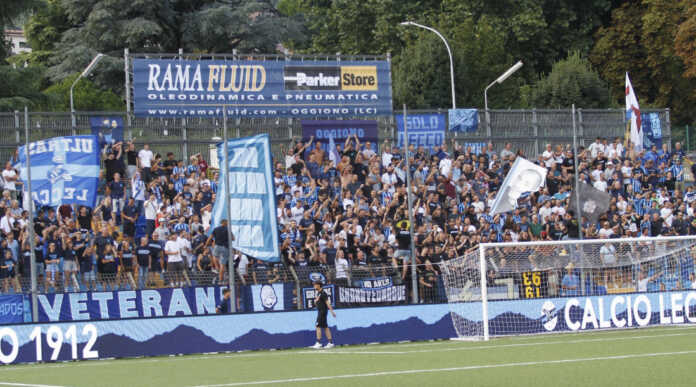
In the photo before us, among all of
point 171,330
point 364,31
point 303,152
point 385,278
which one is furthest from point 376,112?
point 364,31

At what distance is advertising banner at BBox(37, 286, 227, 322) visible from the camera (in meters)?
22.8

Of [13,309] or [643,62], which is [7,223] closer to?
[13,309]

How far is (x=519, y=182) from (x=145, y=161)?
10.5 meters

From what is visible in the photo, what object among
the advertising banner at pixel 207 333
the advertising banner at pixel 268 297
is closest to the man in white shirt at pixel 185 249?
the advertising banner at pixel 268 297

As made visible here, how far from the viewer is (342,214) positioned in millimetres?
28625

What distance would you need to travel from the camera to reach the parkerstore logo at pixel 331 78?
33219mm

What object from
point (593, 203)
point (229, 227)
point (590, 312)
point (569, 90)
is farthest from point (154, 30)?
point (590, 312)

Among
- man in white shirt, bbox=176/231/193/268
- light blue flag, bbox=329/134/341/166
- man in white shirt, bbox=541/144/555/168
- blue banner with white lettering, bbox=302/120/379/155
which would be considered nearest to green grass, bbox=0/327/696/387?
man in white shirt, bbox=176/231/193/268

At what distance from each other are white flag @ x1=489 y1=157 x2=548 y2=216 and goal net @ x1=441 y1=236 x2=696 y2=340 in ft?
11.8

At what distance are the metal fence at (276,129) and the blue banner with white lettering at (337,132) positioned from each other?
23.3 inches

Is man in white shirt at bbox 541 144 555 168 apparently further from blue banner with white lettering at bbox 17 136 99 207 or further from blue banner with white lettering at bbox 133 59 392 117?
blue banner with white lettering at bbox 17 136 99 207

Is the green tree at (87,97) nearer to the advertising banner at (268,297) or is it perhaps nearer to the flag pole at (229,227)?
the advertising banner at (268,297)

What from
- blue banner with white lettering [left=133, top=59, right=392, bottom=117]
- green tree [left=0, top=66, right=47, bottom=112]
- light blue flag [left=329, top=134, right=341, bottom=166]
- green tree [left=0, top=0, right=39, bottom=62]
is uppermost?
green tree [left=0, top=0, right=39, bottom=62]

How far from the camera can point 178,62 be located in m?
31.8
